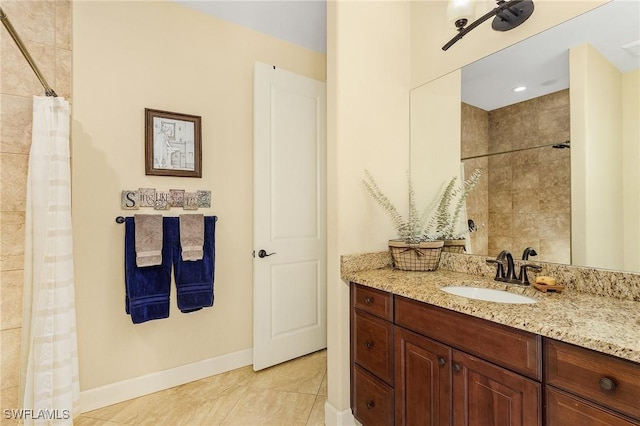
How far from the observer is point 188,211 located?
85.7 inches

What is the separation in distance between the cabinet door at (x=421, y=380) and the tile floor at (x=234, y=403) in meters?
0.69

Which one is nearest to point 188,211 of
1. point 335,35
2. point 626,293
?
point 335,35

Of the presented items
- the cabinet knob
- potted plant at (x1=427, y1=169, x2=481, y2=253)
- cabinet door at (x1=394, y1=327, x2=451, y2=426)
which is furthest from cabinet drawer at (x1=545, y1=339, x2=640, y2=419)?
potted plant at (x1=427, y1=169, x2=481, y2=253)

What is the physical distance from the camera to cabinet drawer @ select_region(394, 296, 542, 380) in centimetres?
92

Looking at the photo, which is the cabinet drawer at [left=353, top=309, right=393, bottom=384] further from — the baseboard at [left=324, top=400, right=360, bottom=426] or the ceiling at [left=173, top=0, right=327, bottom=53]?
the ceiling at [left=173, top=0, right=327, bottom=53]

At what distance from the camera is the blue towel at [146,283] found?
1.90m

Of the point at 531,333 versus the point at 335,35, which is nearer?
the point at 531,333

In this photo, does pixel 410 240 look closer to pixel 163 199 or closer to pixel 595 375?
pixel 595 375

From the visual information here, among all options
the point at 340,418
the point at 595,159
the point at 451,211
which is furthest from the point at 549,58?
the point at 340,418

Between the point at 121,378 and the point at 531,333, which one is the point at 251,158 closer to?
the point at 121,378

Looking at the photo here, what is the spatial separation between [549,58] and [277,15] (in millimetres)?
1829

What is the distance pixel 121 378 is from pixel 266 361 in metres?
0.96

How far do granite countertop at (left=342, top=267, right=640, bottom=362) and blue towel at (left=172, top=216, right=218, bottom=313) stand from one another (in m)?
1.21

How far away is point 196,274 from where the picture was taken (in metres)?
2.12
